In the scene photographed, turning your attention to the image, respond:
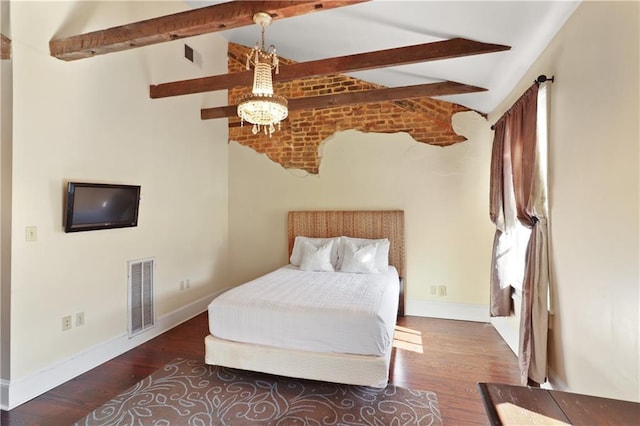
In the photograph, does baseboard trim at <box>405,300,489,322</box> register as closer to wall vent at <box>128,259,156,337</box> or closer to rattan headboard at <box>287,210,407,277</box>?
rattan headboard at <box>287,210,407,277</box>

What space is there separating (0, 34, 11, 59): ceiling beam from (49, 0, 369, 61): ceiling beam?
262mm

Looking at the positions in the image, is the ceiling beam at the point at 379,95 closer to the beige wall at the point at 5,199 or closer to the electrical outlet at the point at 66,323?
the beige wall at the point at 5,199

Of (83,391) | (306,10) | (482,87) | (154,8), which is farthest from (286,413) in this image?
(154,8)

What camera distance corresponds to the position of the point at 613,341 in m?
1.55

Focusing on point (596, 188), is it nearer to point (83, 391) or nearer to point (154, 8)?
point (83, 391)

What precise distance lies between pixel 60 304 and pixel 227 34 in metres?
3.99

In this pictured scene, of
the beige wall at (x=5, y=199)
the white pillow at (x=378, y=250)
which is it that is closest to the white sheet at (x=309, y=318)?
the white pillow at (x=378, y=250)

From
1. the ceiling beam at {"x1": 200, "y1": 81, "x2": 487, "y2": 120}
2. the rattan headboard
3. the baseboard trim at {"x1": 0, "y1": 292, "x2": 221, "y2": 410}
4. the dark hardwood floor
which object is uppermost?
the ceiling beam at {"x1": 200, "y1": 81, "x2": 487, "y2": 120}

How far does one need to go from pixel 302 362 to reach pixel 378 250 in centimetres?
188

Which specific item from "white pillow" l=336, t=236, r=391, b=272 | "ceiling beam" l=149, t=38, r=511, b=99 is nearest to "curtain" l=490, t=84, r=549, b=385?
"ceiling beam" l=149, t=38, r=511, b=99

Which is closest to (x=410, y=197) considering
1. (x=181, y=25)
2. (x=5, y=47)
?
(x=181, y=25)

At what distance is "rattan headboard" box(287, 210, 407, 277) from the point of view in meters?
4.09

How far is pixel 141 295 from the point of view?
3270 mm

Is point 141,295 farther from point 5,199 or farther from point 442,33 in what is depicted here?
point 442,33
